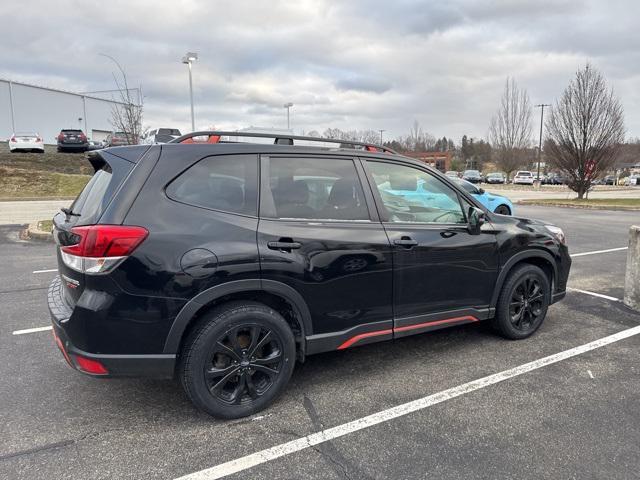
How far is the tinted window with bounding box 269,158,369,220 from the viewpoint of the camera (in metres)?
3.18

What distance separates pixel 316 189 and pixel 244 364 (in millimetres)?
1318

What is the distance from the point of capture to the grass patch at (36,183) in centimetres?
1947

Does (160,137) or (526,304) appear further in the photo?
(160,137)

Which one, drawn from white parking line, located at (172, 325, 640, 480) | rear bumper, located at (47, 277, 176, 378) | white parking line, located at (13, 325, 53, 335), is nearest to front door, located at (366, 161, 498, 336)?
white parking line, located at (172, 325, 640, 480)

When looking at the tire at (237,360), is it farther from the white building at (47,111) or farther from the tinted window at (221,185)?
the white building at (47,111)

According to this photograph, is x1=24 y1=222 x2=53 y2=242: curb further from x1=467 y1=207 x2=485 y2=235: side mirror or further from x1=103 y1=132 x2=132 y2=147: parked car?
x1=103 y1=132 x2=132 y2=147: parked car

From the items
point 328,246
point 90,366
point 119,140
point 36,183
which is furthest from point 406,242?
point 119,140

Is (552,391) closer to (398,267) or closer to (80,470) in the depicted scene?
(398,267)

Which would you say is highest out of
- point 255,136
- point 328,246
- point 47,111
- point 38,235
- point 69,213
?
point 47,111

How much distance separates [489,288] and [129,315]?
2.95 metres

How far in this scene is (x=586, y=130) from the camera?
73.9 feet

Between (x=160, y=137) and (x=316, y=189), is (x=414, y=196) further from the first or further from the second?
(x=160, y=137)

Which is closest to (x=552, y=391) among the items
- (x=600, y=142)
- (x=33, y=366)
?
(x=33, y=366)

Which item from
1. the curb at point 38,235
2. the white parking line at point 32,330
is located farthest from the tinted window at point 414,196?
the curb at point 38,235
